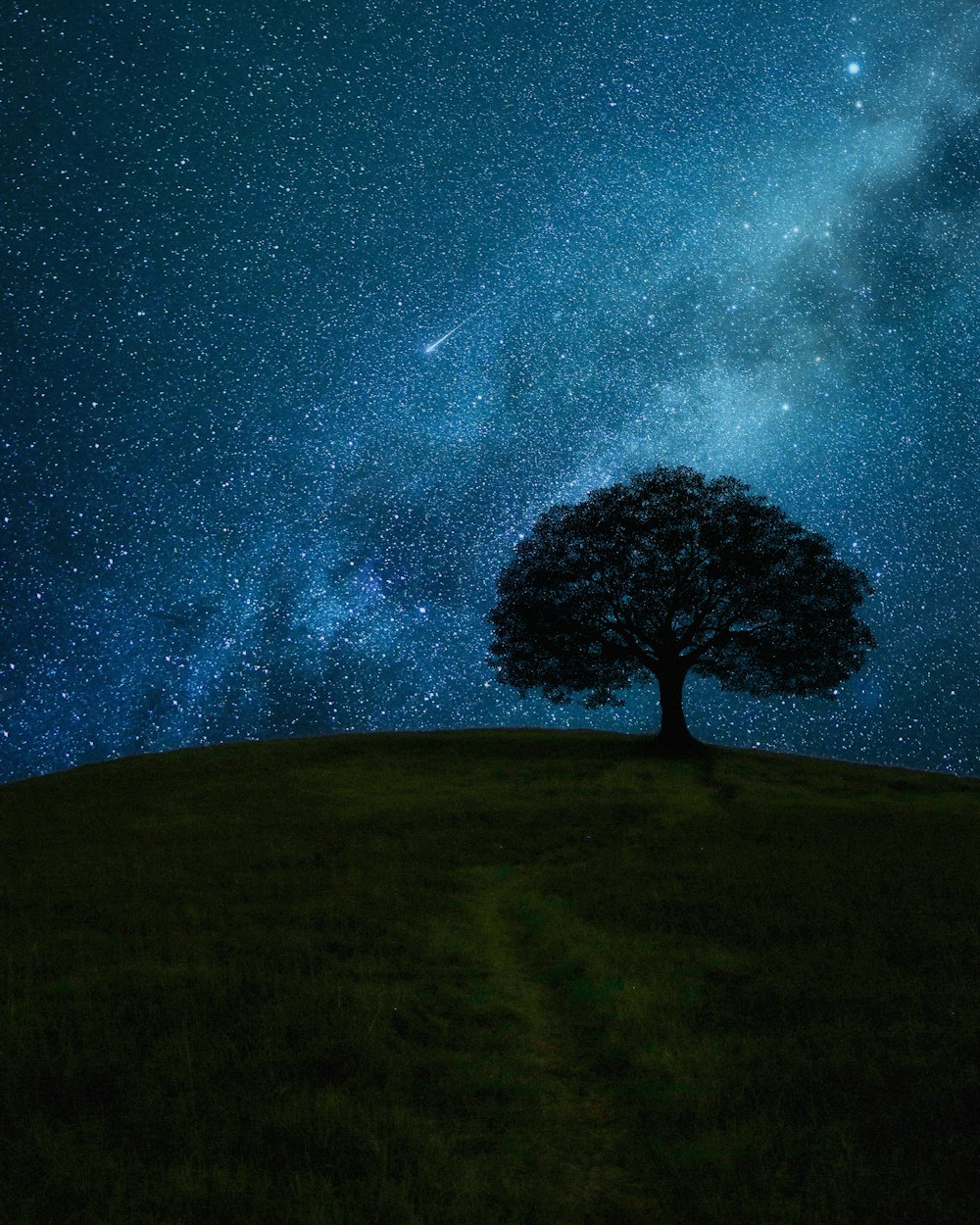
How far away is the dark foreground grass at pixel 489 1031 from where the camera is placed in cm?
602

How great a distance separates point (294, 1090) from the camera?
24.0 ft

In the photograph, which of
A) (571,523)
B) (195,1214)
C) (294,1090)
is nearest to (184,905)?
(294,1090)

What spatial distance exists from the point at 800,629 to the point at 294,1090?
112ft

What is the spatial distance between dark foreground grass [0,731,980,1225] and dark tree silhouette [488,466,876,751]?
1838 centimetres

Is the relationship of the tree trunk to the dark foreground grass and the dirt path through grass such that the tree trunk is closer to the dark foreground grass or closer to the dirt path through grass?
the dark foreground grass

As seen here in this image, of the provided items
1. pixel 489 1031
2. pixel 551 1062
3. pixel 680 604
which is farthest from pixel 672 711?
pixel 551 1062

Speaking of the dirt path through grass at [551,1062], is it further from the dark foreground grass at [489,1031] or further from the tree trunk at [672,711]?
the tree trunk at [672,711]

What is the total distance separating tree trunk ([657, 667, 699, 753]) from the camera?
36.8m

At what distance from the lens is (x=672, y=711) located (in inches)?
1469

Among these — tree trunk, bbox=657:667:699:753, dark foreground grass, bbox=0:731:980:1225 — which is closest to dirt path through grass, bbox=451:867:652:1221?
dark foreground grass, bbox=0:731:980:1225

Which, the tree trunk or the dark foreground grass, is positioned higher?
the tree trunk

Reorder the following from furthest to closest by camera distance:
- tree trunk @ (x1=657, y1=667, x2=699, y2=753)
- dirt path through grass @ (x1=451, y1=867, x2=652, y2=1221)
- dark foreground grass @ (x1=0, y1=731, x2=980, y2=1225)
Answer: tree trunk @ (x1=657, y1=667, x2=699, y2=753), dirt path through grass @ (x1=451, y1=867, x2=652, y2=1221), dark foreground grass @ (x1=0, y1=731, x2=980, y2=1225)

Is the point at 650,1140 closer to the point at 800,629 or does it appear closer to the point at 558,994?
the point at 558,994

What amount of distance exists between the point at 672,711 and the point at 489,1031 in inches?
1175
